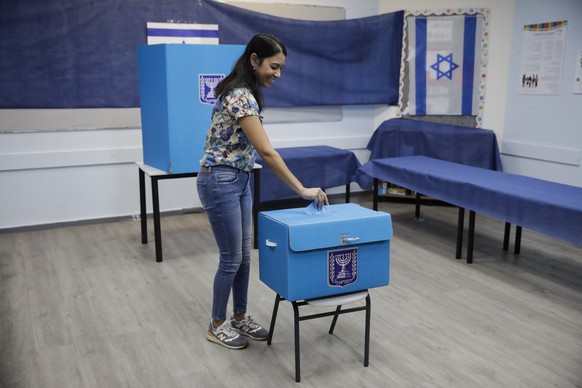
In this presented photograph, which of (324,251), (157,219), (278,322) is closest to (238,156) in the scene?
(324,251)

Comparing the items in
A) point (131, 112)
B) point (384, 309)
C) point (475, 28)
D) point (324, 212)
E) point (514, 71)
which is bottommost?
point (384, 309)

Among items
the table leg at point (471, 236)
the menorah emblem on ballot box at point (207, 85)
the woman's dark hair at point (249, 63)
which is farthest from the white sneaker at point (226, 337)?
the table leg at point (471, 236)

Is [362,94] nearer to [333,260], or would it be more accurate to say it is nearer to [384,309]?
[384,309]

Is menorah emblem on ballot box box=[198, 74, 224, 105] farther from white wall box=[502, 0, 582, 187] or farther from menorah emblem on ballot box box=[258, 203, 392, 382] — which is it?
white wall box=[502, 0, 582, 187]

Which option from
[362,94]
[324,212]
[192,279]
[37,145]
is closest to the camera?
[324,212]

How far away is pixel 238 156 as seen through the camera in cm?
226

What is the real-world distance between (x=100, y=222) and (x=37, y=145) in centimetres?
76

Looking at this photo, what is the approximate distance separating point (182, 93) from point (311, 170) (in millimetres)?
1569

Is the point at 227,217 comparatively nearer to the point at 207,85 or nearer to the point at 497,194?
the point at 207,85

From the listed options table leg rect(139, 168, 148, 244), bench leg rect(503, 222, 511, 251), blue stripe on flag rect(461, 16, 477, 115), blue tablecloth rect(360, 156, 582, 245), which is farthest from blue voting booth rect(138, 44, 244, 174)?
blue stripe on flag rect(461, 16, 477, 115)

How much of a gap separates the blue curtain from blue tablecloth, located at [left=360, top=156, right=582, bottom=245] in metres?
1.26

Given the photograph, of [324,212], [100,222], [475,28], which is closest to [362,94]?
[475,28]

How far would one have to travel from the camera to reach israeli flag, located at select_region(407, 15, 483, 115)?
5.09 meters

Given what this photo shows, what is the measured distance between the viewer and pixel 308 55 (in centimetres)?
518
